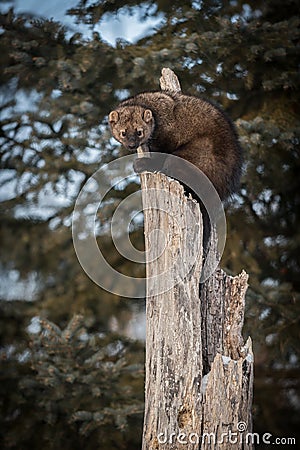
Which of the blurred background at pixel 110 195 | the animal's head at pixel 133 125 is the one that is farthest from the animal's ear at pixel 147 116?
the blurred background at pixel 110 195

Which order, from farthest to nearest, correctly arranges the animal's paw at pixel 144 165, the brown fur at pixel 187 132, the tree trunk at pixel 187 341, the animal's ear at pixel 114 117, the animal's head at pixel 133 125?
the animal's ear at pixel 114 117 < the animal's head at pixel 133 125 < the brown fur at pixel 187 132 < the animal's paw at pixel 144 165 < the tree trunk at pixel 187 341

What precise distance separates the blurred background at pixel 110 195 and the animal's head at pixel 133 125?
5.44 ft

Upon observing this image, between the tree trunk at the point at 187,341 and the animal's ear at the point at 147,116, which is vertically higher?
the animal's ear at the point at 147,116

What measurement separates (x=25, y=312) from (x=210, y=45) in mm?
3583

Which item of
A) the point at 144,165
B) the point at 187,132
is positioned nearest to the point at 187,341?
the point at 144,165

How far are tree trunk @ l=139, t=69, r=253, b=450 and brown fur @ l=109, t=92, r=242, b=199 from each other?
0.47 meters

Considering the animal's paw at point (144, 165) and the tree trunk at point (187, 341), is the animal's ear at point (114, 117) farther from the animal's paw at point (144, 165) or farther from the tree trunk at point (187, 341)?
the tree trunk at point (187, 341)

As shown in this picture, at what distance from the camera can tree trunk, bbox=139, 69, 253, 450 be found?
11.2ft

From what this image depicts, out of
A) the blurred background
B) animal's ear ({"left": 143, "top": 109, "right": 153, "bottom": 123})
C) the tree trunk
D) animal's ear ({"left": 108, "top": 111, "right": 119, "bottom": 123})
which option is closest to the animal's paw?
the tree trunk

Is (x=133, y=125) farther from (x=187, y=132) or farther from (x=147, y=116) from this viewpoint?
(x=187, y=132)

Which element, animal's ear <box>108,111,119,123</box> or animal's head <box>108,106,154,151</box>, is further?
animal's ear <box>108,111,119,123</box>

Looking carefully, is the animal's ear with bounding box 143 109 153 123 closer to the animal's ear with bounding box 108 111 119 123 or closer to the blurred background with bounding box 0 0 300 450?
the animal's ear with bounding box 108 111 119 123

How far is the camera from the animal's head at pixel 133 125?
4270 mm

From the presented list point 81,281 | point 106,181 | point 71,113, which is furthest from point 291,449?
point 71,113
